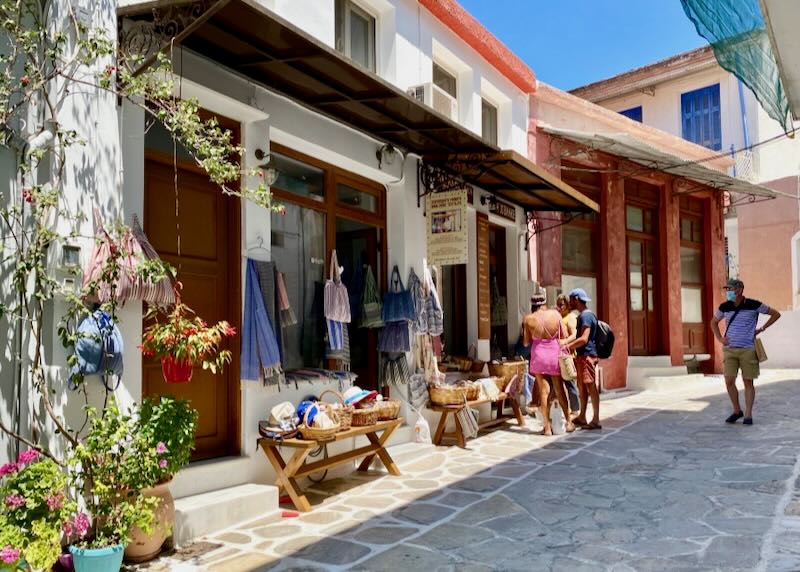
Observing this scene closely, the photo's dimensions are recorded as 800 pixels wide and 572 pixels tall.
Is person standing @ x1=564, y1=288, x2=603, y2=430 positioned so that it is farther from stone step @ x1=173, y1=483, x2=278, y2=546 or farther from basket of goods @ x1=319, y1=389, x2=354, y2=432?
stone step @ x1=173, y1=483, x2=278, y2=546

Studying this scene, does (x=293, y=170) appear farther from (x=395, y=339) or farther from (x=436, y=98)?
(x=436, y=98)

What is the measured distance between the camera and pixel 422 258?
26.9 ft

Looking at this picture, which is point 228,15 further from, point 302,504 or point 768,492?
point 768,492

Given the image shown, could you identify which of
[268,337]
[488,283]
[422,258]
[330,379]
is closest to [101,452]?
[268,337]

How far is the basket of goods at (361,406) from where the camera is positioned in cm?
606

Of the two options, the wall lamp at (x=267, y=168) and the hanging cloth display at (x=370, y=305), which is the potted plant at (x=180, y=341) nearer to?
the wall lamp at (x=267, y=168)

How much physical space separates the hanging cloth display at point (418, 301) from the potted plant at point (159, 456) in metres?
3.90

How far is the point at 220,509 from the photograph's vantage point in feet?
16.0

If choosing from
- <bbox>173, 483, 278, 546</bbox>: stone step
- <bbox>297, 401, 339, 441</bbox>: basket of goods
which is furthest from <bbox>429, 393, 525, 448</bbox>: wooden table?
<bbox>173, 483, 278, 546</bbox>: stone step

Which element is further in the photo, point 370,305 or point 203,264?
point 370,305

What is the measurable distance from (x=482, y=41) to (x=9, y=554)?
352 inches

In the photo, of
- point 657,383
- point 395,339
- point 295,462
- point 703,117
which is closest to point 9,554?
point 295,462

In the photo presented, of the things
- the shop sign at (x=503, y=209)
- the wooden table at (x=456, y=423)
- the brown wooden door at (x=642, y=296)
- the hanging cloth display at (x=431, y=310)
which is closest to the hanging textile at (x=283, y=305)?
the hanging cloth display at (x=431, y=310)

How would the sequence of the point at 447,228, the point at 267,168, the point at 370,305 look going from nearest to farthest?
1. the point at 267,168
2. the point at 370,305
3. the point at 447,228
